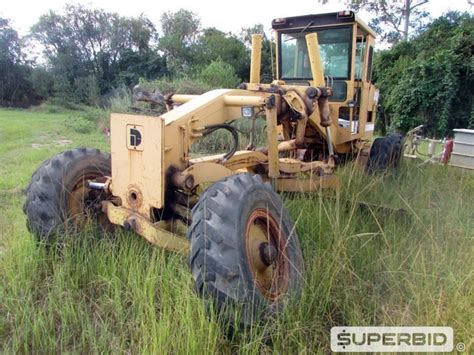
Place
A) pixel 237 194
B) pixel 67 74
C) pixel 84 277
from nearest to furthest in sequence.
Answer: pixel 237 194 < pixel 84 277 < pixel 67 74

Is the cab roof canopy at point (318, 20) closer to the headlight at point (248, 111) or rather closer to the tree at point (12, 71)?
the headlight at point (248, 111)

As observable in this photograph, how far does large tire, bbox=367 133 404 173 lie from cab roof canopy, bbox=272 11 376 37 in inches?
63.1

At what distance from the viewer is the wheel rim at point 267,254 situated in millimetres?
2627

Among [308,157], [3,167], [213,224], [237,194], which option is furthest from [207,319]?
[3,167]

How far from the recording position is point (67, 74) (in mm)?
28828

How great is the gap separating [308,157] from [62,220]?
3.19 m

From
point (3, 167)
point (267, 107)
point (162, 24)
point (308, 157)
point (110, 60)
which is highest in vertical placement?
point (162, 24)

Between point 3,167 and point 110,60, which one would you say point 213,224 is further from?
point 110,60

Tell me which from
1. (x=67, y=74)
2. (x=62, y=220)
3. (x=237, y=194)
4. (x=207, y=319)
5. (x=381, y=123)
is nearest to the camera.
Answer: (x=207, y=319)

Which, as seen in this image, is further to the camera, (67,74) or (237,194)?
(67,74)

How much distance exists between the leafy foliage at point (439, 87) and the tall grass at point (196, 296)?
46.8ft

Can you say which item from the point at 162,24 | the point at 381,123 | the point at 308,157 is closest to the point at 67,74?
the point at 162,24

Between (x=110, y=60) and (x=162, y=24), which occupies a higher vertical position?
(x=162, y=24)

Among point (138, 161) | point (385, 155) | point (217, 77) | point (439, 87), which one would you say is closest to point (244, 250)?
point (138, 161)
